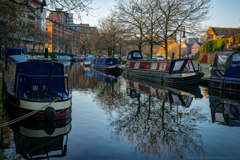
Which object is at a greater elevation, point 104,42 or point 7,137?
point 104,42

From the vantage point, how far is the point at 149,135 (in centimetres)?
766

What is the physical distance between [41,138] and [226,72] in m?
14.8

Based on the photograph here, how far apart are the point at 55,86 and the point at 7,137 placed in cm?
431

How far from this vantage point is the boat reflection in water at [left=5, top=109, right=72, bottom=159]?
6.46 m

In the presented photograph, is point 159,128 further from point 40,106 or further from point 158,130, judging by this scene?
point 40,106

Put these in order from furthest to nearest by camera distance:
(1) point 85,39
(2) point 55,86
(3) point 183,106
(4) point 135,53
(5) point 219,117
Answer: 1. (1) point 85,39
2. (4) point 135,53
3. (3) point 183,106
4. (2) point 55,86
5. (5) point 219,117

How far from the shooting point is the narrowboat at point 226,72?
16594mm

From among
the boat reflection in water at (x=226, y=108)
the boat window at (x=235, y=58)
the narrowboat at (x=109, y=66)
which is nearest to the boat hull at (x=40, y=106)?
the boat reflection in water at (x=226, y=108)

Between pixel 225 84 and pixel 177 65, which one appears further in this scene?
pixel 177 65

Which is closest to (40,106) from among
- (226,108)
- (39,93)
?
(39,93)

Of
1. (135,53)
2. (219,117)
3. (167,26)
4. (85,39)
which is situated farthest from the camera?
(85,39)

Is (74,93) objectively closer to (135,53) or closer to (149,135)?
(149,135)

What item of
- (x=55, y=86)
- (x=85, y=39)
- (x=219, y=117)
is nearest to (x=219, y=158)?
(x=219, y=117)

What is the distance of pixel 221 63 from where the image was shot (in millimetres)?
17906
